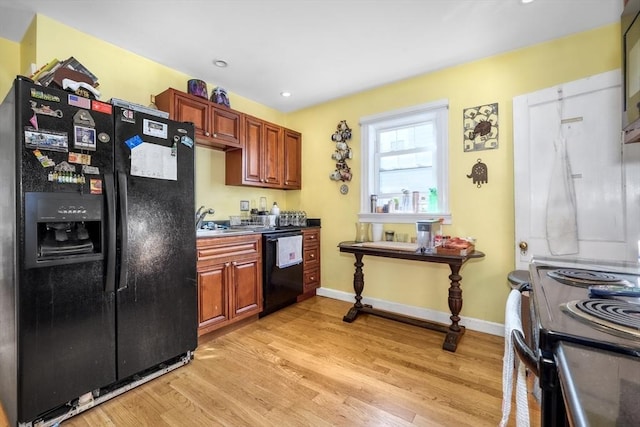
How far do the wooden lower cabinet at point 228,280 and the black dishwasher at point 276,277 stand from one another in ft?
0.22

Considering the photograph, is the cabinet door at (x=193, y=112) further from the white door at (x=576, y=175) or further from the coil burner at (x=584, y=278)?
the white door at (x=576, y=175)

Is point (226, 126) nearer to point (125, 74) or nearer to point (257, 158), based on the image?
point (257, 158)

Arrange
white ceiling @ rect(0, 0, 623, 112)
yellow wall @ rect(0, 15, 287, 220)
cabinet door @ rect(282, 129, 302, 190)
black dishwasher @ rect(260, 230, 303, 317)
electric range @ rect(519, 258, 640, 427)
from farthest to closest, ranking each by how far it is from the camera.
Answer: cabinet door @ rect(282, 129, 302, 190) < black dishwasher @ rect(260, 230, 303, 317) < yellow wall @ rect(0, 15, 287, 220) < white ceiling @ rect(0, 0, 623, 112) < electric range @ rect(519, 258, 640, 427)

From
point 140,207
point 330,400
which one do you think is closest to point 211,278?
point 140,207

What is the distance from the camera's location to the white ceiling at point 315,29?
1.88 metres

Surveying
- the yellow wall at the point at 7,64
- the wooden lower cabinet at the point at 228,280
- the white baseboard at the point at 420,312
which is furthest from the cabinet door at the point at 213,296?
the yellow wall at the point at 7,64

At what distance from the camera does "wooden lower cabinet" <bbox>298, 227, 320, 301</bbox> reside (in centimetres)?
338

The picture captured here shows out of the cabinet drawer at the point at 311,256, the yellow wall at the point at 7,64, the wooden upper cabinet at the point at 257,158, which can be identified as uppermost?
the yellow wall at the point at 7,64

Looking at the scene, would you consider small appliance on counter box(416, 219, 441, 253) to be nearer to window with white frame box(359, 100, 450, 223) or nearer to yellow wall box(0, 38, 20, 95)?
window with white frame box(359, 100, 450, 223)

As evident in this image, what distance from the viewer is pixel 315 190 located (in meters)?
3.70

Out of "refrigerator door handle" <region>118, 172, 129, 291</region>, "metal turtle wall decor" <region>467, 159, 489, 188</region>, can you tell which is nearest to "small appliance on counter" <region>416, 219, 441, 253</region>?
"metal turtle wall decor" <region>467, 159, 489, 188</region>

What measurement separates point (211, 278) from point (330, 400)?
1.35 meters

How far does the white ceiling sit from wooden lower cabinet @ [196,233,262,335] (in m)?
1.66

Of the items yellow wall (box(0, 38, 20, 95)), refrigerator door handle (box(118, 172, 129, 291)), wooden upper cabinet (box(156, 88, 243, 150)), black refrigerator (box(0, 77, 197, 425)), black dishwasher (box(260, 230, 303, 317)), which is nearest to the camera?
black refrigerator (box(0, 77, 197, 425))
